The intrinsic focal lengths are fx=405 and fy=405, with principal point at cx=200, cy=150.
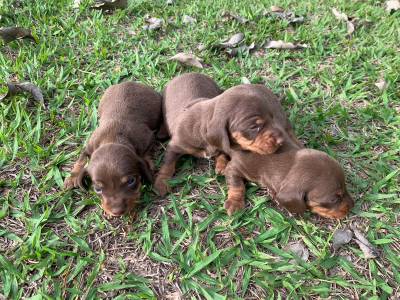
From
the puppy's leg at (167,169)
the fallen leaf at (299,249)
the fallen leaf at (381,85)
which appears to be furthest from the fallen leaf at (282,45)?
the fallen leaf at (299,249)

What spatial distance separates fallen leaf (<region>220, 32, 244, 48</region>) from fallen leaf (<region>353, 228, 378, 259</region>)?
11.5 ft

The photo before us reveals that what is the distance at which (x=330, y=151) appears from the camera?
4.45 meters

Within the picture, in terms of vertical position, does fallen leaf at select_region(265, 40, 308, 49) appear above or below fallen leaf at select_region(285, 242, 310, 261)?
above

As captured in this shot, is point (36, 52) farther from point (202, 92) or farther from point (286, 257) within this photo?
point (286, 257)

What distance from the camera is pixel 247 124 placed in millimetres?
4031

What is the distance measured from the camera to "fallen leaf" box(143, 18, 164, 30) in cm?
660

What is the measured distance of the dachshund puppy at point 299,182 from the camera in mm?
3648

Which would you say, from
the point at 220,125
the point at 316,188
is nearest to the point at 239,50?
the point at 220,125

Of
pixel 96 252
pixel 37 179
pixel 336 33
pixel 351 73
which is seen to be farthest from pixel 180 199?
pixel 336 33

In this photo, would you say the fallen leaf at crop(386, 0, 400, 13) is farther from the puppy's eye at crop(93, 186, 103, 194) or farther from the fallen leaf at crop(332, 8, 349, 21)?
the puppy's eye at crop(93, 186, 103, 194)

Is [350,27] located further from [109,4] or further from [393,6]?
[109,4]

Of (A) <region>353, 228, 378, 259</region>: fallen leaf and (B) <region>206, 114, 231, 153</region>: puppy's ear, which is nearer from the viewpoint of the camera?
(A) <region>353, 228, 378, 259</region>: fallen leaf

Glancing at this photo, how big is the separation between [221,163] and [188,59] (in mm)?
2105

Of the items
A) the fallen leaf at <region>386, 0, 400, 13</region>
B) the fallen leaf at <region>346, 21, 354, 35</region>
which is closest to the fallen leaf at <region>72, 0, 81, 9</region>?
the fallen leaf at <region>346, 21, 354, 35</region>
